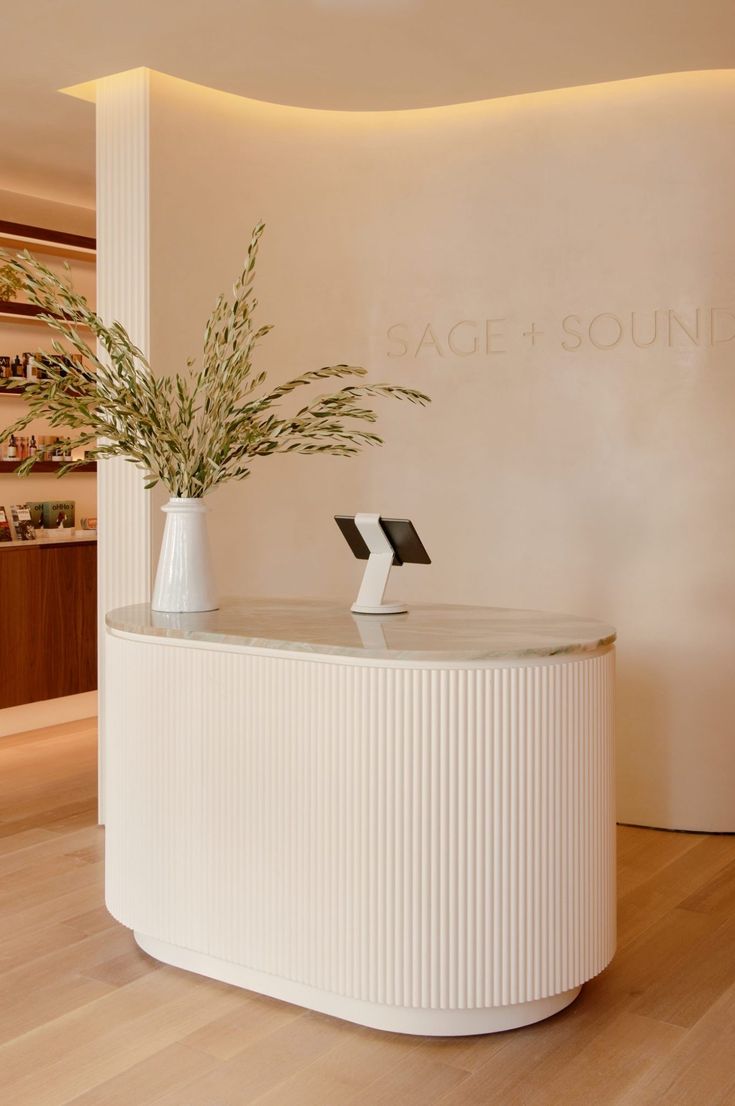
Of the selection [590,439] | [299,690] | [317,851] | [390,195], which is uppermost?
[390,195]

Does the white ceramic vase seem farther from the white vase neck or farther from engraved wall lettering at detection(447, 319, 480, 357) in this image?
engraved wall lettering at detection(447, 319, 480, 357)

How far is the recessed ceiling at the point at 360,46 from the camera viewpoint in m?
3.88

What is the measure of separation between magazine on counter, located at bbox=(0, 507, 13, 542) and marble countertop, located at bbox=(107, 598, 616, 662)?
302cm

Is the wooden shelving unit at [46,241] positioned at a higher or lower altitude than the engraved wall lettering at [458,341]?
higher

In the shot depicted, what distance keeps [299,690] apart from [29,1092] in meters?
1.14

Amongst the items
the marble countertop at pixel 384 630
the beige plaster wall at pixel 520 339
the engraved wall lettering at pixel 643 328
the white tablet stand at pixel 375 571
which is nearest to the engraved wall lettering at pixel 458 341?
the beige plaster wall at pixel 520 339

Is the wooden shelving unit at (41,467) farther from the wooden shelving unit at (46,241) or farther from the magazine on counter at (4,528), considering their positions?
the wooden shelving unit at (46,241)

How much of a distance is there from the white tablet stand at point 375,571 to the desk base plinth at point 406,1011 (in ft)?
3.56

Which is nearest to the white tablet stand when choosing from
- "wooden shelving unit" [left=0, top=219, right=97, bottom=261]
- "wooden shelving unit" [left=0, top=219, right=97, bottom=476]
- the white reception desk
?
the white reception desk

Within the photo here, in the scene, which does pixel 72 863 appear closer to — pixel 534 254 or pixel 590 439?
pixel 590 439

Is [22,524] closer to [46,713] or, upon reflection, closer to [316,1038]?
[46,713]

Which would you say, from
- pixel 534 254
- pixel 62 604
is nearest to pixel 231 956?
pixel 534 254

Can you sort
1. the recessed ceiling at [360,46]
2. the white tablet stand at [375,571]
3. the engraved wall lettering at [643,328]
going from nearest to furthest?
1. the white tablet stand at [375,571]
2. the recessed ceiling at [360,46]
3. the engraved wall lettering at [643,328]

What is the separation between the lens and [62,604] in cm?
645
